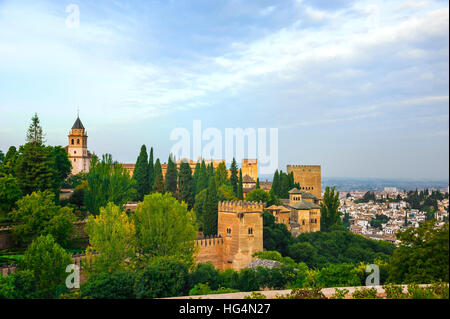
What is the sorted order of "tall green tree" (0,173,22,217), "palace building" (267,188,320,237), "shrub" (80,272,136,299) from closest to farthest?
"shrub" (80,272,136,299), "tall green tree" (0,173,22,217), "palace building" (267,188,320,237)

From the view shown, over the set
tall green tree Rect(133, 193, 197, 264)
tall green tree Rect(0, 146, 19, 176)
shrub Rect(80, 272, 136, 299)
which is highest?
tall green tree Rect(0, 146, 19, 176)

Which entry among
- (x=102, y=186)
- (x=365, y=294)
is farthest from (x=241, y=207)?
(x=365, y=294)

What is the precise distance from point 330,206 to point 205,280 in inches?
1021

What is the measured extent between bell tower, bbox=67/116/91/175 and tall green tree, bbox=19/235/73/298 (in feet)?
121

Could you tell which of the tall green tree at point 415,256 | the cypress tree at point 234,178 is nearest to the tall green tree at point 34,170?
the tall green tree at point 415,256

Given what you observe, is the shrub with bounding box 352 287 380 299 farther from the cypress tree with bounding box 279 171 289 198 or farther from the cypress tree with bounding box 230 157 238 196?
the cypress tree with bounding box 279 171 289 198

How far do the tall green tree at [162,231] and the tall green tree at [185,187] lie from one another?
14.4m

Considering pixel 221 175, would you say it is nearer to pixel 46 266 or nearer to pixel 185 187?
pixel 185 187

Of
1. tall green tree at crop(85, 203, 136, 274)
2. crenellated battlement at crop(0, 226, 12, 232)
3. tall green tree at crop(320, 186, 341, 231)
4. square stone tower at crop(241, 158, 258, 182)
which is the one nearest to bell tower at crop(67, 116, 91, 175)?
square stone tower at crop(241, 158, 258, 182)

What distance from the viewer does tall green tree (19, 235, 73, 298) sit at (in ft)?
55.7

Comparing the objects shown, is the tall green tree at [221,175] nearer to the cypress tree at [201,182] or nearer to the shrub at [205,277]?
the cypress tree at [201,182]

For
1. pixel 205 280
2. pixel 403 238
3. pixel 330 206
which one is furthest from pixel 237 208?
pixel 330 206

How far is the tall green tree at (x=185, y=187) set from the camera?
37.5m

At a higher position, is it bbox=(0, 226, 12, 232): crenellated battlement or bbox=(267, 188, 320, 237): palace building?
bbox=(0, 226, 12, 232): crenellated battlement
